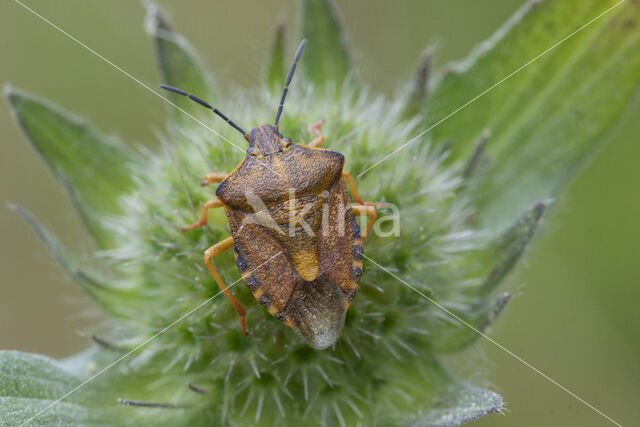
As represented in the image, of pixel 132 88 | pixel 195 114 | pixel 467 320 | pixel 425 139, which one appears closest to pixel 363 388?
pixel 467 320

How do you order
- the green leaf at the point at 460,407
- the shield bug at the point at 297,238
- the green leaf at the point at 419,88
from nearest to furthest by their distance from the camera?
the green leaf at the point at 460,407
the shield bug at the point at 297,238
the green leaf at the point at 419,88

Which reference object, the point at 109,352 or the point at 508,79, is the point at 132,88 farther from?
the point at 508,79

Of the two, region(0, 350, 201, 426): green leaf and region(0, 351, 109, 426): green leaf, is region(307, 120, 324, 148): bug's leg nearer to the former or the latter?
region(0, 350, 201, 426): green leaf

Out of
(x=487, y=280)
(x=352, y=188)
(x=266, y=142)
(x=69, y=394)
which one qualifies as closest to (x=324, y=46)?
(x=266, y=142)

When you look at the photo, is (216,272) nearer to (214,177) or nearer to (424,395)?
(214,177)

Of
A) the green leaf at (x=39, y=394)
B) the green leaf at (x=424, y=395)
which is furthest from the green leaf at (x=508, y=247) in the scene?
the green leaf at (x=39, y=394)

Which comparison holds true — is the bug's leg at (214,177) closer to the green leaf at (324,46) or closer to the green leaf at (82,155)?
the green leaf at (82,155)
